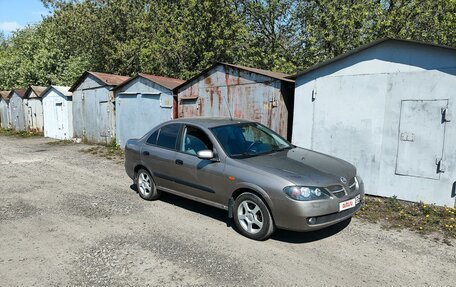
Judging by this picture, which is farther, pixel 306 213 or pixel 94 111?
pixel 94 111

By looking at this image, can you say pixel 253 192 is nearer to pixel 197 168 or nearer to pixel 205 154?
pixel 205 154

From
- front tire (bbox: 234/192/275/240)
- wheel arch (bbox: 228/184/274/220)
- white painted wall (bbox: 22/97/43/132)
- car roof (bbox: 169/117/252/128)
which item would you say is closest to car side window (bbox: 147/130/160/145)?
car roof (bbox: 169/117/252/128)

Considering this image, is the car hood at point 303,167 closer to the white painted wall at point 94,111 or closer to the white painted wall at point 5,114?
the white painted wall at point 94,111

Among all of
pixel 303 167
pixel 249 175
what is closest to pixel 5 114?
pixel 249 175

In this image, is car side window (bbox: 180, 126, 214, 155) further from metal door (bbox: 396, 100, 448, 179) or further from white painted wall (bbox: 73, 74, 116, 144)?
white painted wall (bbox: 73, 74, 116, 144)

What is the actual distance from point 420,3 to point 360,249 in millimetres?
14267

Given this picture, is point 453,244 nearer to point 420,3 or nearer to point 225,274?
point 225,274

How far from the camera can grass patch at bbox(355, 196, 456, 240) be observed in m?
5.05

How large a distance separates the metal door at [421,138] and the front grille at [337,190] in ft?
8.84

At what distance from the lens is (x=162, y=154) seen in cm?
583

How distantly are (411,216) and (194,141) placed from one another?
12.7 ft

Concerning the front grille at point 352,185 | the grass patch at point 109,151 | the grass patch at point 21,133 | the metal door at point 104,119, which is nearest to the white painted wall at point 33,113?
the grass patch at point 21,133

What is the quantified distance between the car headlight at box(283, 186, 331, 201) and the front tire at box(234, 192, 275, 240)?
434 mm

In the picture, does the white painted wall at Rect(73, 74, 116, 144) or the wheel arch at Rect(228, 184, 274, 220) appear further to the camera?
the white painted wall at Rect(73, 74, 116, 144)
